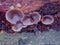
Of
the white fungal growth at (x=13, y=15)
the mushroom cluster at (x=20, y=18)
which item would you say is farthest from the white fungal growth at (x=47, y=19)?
the white fungal growth at (x=13, y=15)

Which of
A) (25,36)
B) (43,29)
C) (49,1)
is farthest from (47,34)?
(49,1)

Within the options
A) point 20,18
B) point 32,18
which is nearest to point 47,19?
point 32,18

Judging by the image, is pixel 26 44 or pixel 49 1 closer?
pixel 26 44

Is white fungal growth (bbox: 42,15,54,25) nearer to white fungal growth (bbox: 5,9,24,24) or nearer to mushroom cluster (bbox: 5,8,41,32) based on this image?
mushroom cluster (bbox: 5,8,41,32)

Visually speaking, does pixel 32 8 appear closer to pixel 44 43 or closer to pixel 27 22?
pixel 27 22

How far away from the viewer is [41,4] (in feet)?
7.56

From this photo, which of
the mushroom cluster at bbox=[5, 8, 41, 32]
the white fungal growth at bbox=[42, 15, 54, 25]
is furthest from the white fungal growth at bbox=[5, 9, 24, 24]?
the white fungal growth at bbox=[42, 15, 54, 25]

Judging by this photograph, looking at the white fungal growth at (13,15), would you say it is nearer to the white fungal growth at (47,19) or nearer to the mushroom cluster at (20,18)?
the mushroom cluster at (20,18)

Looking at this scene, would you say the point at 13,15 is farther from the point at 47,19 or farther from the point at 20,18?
the point at 47,19

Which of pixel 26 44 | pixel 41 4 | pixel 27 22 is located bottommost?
pixel 26 44

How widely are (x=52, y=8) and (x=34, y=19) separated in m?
0.22

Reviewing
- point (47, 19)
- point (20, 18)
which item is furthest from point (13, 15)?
→ point (47, 19)

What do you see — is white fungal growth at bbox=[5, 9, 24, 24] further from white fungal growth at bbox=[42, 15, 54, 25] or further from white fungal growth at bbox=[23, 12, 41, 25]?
white fungal growth at bbox=[42, 15, 54, 25]

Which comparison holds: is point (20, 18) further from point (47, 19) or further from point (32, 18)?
point (47, 19)
